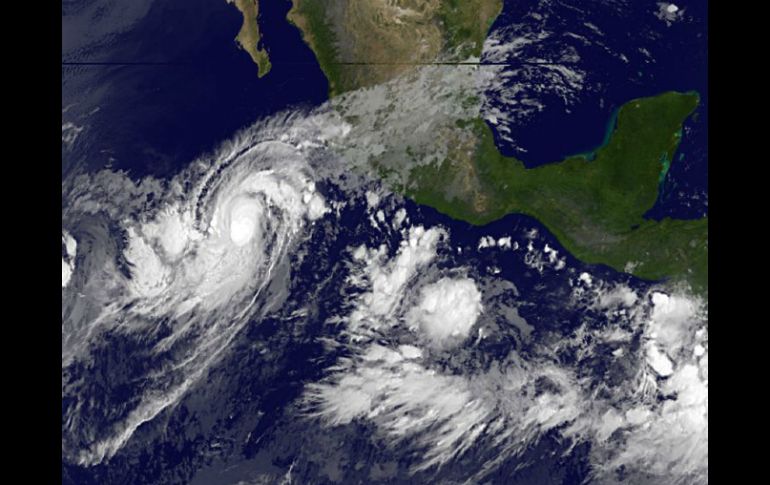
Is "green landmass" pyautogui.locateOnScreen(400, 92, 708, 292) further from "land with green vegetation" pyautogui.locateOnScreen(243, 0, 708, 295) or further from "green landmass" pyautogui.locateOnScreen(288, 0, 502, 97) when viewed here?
"green landmass" pyautogui.locateOnScreen(288, 0, 502, 97)

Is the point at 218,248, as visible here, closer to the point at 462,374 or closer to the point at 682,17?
the point at 462,374

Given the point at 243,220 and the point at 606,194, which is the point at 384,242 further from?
the point at 606,194

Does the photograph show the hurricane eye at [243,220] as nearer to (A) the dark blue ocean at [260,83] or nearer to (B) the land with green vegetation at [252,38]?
(A) the dark blue ocean at [260,83]

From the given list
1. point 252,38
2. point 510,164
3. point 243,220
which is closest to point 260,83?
point 252,38

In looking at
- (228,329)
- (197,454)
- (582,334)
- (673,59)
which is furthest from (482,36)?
(197,454)

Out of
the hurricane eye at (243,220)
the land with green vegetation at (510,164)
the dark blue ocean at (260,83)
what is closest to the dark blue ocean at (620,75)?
the dark blue ocean at (260,83)

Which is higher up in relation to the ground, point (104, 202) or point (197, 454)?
point (104, 202)

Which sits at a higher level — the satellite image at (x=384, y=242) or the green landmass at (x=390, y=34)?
the green landmass at (x=390, y=34)
